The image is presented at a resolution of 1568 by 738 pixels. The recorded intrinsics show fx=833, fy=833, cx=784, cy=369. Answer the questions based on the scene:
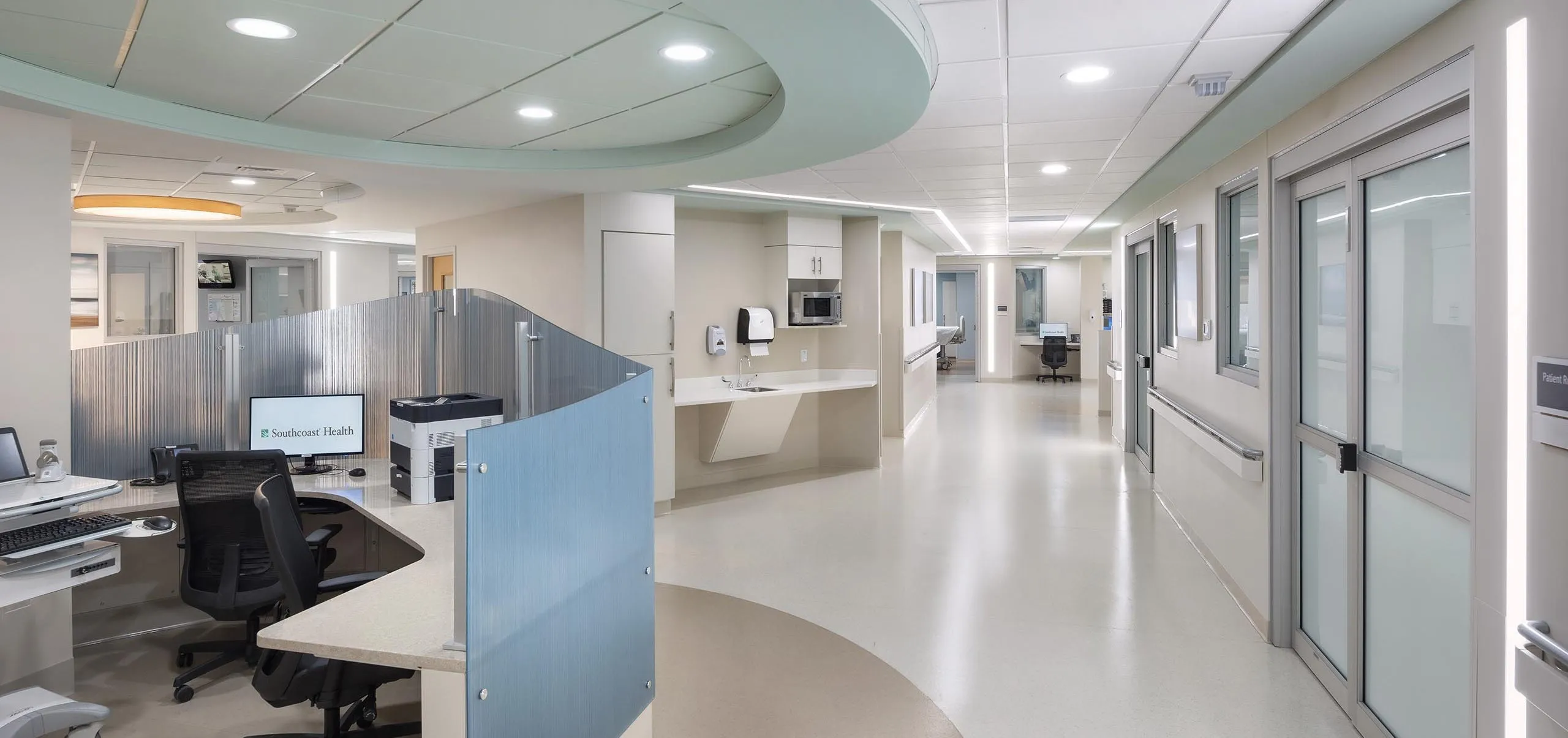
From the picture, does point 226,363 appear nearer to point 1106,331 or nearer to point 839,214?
point 839,214

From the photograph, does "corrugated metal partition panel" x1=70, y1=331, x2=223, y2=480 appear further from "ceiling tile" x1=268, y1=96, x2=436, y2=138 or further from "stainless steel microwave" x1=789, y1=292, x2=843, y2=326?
"stainless steel microwave" x1=789, y1=292, x2=843, y2=326

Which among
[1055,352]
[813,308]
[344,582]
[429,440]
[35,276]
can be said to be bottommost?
[344,582]

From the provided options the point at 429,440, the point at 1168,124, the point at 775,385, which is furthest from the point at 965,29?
the point at 775,385

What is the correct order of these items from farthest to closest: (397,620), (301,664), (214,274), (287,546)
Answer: (214,274) < (287,546) < (301,664) < (397,620)

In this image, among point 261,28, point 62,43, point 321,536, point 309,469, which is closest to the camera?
point 261,28

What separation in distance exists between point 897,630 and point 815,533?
186cm

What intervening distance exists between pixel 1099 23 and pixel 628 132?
2.68 m

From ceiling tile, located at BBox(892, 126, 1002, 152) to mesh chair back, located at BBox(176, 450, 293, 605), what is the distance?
3453 mm

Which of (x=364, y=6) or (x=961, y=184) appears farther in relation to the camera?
(x=961, y=184)

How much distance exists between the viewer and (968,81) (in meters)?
3.50

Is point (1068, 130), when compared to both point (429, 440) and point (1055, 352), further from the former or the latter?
point (1055, 352)

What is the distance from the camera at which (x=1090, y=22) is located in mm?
2836

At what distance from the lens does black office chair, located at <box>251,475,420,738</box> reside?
106 inches

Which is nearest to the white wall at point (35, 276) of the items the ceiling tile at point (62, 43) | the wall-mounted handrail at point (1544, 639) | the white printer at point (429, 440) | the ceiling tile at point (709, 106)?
the ceiling tile at point (62, 43)
